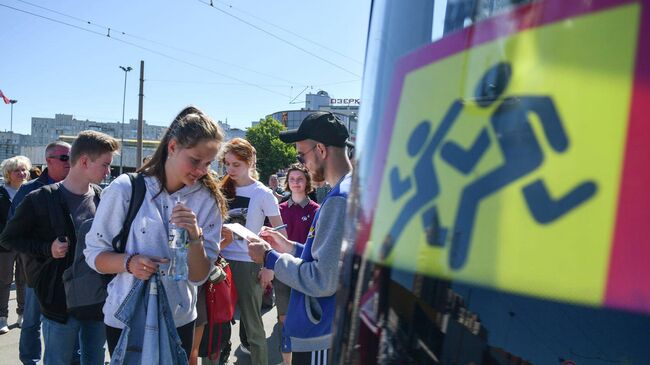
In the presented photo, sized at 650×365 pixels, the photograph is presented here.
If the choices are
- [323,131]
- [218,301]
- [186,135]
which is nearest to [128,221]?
[186,135]

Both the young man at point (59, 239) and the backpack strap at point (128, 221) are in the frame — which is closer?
the backpack strap at point (128, 221)

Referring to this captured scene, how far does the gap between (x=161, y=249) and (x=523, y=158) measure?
179cm

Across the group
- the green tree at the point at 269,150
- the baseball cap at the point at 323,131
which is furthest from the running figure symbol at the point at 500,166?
the green tree at the point at 269,150

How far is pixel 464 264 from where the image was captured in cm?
75

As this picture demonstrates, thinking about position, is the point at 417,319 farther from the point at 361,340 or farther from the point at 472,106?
the point at 472,106

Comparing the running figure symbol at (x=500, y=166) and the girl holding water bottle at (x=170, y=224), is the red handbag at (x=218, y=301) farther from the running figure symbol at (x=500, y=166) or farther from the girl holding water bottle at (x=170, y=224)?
the running figure symbol at (x=500, y=166)

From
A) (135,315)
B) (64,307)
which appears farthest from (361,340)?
(64,307)

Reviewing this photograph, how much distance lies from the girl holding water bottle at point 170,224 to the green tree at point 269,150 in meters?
40.0

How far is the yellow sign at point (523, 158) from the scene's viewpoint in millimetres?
623

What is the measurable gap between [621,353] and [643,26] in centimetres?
43

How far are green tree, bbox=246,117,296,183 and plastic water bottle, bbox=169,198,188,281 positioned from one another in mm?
40239

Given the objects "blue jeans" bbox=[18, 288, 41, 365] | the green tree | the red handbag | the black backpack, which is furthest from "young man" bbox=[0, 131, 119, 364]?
the green tree

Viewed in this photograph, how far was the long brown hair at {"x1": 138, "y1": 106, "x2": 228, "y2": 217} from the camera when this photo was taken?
7.07 ft

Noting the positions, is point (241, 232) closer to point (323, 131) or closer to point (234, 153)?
point (323, 131)
